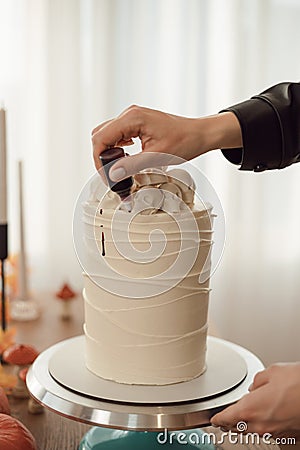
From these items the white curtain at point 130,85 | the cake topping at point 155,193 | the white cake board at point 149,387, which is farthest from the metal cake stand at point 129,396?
the white curtain at point 130,85

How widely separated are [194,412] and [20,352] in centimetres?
48

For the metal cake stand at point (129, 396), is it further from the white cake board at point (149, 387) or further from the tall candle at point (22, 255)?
the tall candle at point (22, 255)

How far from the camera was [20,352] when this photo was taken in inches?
50.2

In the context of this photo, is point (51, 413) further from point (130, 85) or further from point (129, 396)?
point (130, 85)

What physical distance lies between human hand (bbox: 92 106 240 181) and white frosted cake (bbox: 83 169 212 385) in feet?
0.11

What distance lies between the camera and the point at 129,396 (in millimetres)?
926

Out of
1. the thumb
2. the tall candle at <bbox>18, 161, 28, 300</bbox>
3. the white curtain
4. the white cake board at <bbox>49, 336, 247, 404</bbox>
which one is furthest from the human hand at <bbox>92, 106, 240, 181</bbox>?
the white curtain

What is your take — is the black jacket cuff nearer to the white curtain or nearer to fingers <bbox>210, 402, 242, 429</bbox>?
fingers <bbox>210, 402, 242, 429</bbox>

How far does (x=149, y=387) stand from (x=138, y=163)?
296 mm

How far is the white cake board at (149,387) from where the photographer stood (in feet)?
3.04

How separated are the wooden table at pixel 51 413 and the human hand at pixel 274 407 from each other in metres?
0.21

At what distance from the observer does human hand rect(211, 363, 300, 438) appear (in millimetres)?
792

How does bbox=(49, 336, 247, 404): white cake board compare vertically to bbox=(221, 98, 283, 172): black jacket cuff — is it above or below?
below

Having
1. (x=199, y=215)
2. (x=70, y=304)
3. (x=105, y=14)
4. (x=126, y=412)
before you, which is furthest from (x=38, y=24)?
(x=126, y=412)
